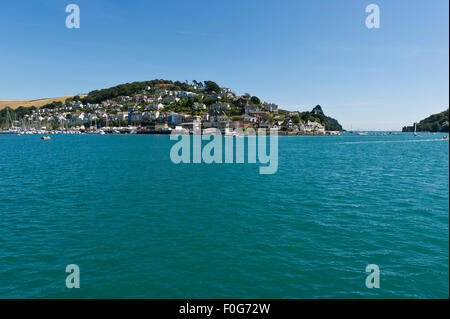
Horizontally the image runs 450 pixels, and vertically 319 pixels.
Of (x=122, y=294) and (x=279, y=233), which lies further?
(x=279, y=233)

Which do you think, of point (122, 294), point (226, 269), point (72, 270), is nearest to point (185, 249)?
point (226, 269)

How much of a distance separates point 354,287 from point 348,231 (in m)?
6.42

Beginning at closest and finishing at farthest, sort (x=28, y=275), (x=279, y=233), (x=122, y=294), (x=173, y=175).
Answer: (x=122, y=294), (x=28, y=275), (x=279, y=233), (x=173, y=175)

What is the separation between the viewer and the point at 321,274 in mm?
12062

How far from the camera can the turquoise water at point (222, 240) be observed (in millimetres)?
11211

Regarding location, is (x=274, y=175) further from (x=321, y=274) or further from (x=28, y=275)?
(x=28, y=275)

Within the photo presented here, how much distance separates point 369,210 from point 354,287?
1201 centimetres

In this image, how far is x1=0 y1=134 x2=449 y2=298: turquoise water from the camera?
36.8 feet

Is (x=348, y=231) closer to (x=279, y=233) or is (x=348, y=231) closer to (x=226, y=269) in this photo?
(x=279, y=233)

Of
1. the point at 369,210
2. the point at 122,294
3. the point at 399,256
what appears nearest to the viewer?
the point at 122,294

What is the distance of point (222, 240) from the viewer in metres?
15.8
